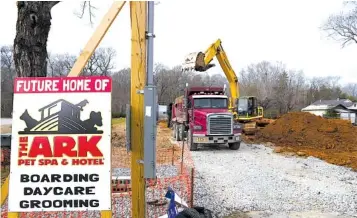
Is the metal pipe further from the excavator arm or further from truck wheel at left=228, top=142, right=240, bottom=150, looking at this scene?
truck wheel at left=228, top=142, right=240, bottom=150

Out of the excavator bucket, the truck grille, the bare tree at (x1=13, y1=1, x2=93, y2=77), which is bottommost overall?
the truck grille

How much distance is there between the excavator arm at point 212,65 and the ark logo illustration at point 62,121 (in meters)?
12.8

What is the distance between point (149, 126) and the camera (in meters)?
3.76

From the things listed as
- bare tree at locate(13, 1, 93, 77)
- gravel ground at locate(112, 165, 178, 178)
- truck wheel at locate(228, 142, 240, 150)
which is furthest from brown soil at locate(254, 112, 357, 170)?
bare tree at locate(13, 1, 93, 77)

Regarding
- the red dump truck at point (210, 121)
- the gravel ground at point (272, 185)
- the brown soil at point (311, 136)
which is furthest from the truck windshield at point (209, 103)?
the brown soil at point (311, 136)

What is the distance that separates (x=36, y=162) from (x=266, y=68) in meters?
87.8

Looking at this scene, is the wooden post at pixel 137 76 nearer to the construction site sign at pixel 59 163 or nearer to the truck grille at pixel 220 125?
the construction site sign at pixel 59 163

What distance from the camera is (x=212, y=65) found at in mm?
16844

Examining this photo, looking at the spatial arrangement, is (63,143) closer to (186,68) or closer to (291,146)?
(186,68)

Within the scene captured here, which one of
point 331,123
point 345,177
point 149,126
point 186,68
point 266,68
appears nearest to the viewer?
point 149,126

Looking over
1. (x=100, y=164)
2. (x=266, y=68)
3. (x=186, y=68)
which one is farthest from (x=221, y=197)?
(x=266, y=68)

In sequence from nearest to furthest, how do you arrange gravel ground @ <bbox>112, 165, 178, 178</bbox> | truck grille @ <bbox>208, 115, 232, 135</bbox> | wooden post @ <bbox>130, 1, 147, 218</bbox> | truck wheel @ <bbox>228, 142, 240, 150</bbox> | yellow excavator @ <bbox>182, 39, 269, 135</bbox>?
wooden post @ <bbox>130, 1, 147, 218</bbox>, gravel ground @ <bbox>112, 165, 178, 178</bbox>, truck grille @ <bbox>208, 115, 232, 135</bbox>, truck wheel @ <bbox>228, 142, 240, 150</bbox>, yellow excavator @ <bbox>182, 39, 269, 135</bbox>

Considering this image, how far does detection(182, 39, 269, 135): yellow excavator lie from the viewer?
16172mm

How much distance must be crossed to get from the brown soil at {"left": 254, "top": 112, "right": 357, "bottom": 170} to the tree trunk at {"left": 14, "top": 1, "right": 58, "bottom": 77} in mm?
11636
